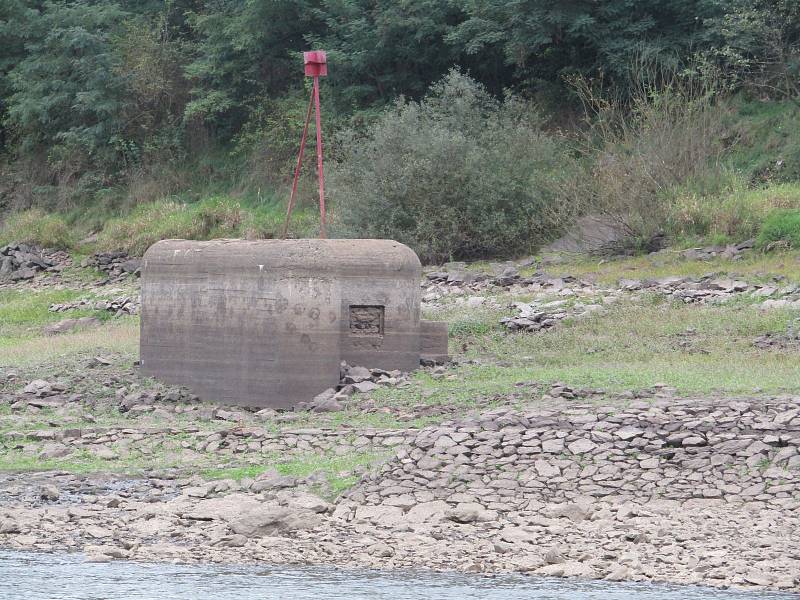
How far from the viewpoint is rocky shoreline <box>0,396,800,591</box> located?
8945mm

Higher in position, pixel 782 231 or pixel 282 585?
pixel 782 231

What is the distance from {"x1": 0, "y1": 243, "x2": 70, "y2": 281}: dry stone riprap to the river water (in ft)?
82.7

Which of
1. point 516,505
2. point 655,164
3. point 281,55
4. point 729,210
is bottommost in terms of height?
point 516,505

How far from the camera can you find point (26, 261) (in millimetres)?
33625

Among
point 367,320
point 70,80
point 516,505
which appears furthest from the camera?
point 70,80

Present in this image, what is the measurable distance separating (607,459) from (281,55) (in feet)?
98.6

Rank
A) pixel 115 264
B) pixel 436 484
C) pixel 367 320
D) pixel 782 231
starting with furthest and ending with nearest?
1. pixel 115 264
2. pixel 782 231
3. pixel 367 320
4. pixel 436 484

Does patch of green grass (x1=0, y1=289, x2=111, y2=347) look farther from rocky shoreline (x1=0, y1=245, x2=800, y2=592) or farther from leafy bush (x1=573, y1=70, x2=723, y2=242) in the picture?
leafy bush (x1=573, y1=70, x2=723, y2=242)

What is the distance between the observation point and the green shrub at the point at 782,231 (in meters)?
21.8

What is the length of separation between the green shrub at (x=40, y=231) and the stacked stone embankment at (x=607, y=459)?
2632 centimetres

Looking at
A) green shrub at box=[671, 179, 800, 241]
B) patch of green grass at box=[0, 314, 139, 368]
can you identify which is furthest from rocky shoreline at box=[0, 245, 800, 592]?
green shrub at box=[671, 179, 800, 241]

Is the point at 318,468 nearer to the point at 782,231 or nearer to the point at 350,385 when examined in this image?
the point at 350,385

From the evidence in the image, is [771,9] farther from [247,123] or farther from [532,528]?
[532,528]

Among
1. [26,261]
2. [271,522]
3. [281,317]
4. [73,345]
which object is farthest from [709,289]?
[26,261]
